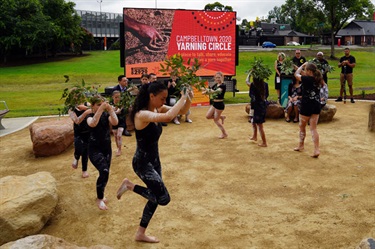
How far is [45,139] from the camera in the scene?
31.0 feet

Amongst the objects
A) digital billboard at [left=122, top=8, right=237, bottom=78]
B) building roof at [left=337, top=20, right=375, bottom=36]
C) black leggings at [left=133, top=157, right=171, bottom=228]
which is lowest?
black leggings at [left=133, top=157, right=171, bottom=228]

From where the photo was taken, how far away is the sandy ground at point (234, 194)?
540cm

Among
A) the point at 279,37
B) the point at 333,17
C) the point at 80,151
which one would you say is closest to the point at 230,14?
the point at 80,151

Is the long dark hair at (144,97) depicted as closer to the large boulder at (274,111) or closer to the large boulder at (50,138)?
the large boulder at (50,138)

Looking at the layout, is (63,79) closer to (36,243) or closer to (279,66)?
(279,66)

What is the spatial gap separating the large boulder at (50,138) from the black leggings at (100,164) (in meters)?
3.45

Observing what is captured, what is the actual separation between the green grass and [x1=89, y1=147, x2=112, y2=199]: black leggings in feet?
8.13

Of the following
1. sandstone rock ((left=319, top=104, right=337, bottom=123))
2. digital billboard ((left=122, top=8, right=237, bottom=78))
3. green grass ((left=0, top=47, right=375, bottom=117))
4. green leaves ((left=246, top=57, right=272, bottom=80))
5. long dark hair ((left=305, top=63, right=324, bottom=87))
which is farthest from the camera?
green grass ((left=0, top=47, right=375, bottom=117))

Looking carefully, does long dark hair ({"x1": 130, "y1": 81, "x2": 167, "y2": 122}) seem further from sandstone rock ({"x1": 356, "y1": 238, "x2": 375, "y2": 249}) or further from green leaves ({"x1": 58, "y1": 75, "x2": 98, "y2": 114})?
sandstone rock ({"x1": 356, "y1": 238, "x2": 375, "y2": 249})

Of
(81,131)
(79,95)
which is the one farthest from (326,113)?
(79,95)

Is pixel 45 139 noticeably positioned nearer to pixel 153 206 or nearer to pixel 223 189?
pixel 223 189

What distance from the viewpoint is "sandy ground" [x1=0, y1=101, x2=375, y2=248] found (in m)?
5.40

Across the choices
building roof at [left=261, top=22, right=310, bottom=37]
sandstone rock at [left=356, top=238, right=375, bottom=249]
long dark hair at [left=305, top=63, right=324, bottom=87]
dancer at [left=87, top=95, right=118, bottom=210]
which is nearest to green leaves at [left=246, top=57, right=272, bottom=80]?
long dark hair at [left=305, top=63, right=324, bottom=87]

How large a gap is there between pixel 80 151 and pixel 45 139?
81.1 inches
